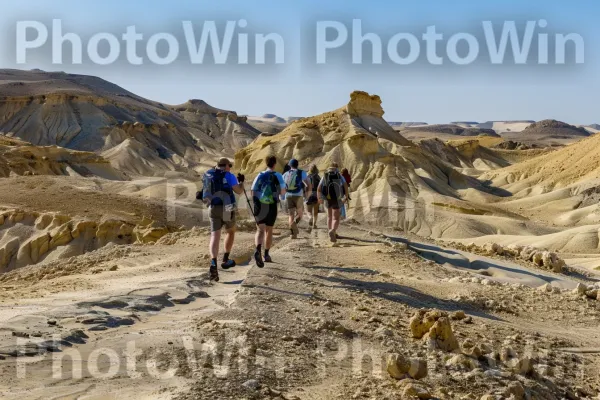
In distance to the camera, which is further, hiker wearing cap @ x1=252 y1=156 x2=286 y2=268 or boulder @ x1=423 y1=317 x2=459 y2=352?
hiker wearing cap @ x1=252 y1=156 x2=286 y2=268

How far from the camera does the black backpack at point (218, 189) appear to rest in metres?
7.79

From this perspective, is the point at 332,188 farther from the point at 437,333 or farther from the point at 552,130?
the point at 552,130

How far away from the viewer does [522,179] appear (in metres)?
59.6

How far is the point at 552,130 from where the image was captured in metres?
169

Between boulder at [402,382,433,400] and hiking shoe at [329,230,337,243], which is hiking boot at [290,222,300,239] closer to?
hiking shoe at [329,230,337,243]

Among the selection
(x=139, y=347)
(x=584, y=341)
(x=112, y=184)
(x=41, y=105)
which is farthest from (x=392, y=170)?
(x=41, y=105)

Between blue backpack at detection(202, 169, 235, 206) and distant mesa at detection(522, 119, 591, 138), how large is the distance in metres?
165

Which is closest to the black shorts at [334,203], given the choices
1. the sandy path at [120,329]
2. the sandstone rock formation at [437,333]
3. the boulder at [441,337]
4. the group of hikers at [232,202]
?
the group of hikers at [232,202]

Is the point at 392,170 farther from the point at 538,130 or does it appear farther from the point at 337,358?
the point at 538,130

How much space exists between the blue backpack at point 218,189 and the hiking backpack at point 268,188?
0.65 m

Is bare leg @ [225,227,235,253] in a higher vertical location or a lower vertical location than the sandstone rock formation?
higher

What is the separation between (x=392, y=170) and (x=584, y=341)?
3645 cm

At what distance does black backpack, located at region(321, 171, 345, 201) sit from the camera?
10812 mm

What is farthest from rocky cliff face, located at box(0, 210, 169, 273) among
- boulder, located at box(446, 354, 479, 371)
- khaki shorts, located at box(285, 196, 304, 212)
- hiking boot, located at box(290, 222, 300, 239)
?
boulder, located at box(446, 354, 479, 371)
